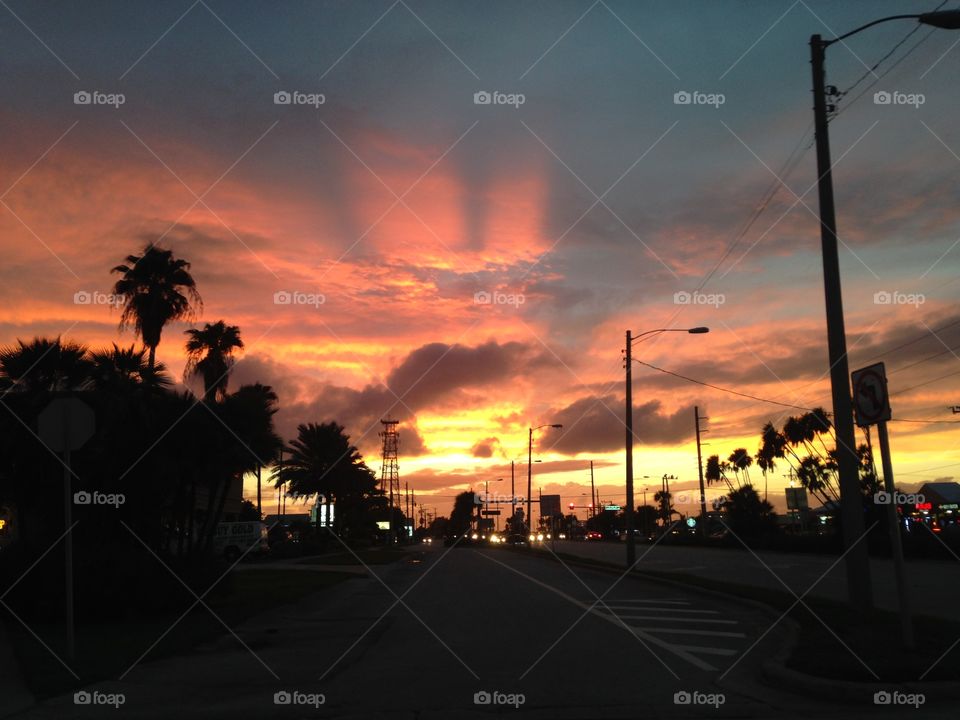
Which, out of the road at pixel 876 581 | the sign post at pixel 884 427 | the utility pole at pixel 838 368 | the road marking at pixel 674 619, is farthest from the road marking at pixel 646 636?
the road at pixel 876 581

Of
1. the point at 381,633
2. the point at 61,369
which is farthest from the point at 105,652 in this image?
the point at 61,369

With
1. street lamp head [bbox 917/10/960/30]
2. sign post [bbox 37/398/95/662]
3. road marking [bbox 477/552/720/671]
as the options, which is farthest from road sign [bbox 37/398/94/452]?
street lamp head [bbox 917/10/960/30]

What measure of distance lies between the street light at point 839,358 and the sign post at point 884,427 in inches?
114

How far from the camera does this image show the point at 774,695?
9688 mm

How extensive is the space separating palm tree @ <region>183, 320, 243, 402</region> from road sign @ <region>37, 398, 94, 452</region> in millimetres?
38567

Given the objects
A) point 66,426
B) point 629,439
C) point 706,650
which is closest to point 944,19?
Result: point 706,650

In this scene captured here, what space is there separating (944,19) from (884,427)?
597 centimetres

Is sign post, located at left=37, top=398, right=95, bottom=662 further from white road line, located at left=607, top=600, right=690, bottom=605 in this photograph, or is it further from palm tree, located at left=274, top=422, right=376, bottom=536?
palm tree, located at left=274, top=422, right=376, bottom=536

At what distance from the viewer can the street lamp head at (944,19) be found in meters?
12.5

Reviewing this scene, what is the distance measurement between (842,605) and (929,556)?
96.7 feet

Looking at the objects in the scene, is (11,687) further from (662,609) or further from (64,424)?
(662,609)

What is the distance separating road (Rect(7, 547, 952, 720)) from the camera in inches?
358

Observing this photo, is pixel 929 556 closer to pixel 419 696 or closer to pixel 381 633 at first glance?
pixel 381 633

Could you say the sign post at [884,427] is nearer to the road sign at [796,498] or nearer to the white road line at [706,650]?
the white road line at [706,650]
